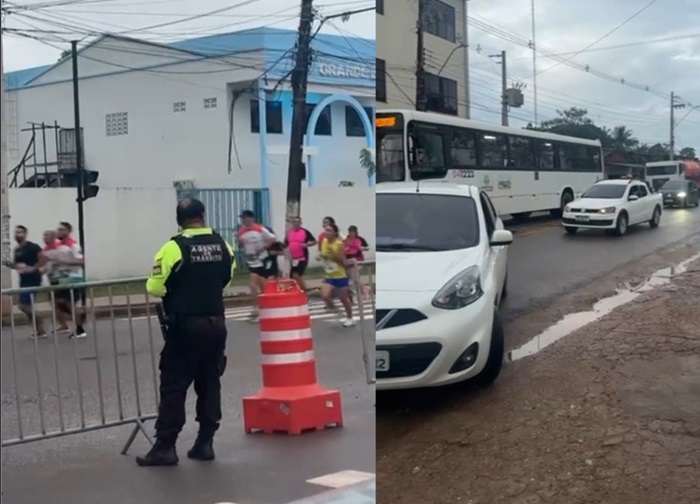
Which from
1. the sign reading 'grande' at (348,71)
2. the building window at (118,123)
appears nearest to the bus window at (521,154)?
the sign reading 'grande' at (348,71)

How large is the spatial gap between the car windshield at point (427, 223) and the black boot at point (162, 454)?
46 centimetres

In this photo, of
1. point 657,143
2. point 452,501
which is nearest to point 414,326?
point 452,501

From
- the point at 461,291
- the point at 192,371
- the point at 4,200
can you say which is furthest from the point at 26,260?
the point at 461,291

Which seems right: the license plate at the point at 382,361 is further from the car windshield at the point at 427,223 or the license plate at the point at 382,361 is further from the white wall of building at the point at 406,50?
the white wall of building at the point at 406,50

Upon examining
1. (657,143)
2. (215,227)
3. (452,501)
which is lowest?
(452,501)

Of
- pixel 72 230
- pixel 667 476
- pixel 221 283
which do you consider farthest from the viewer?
pixel 667 476

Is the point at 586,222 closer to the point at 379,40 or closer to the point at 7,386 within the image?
the point at 379,40

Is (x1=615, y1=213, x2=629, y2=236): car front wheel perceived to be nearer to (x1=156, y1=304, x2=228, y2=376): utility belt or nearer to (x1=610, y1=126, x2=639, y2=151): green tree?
(x1=610, y1=126, x2=639, y2=151): green tree

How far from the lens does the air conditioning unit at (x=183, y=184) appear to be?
117cm

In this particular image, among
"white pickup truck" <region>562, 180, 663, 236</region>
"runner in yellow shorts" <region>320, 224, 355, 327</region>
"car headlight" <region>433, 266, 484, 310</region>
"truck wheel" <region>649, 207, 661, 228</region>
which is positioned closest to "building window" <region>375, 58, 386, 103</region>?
"runner in yellow shorts" <region>320, 224, 355, 327</region>

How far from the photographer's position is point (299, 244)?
4.00 feet

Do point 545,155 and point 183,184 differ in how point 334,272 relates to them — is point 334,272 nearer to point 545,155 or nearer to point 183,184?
point 183,184

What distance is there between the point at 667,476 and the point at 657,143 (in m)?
0.56

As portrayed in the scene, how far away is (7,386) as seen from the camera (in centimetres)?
118
